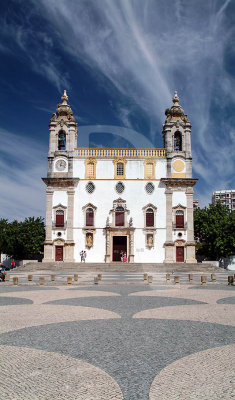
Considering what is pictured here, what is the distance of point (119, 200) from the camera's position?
41.4 m

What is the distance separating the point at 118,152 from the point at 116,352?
37868 mm

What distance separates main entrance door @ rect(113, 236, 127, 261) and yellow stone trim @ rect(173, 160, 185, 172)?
1020 cm

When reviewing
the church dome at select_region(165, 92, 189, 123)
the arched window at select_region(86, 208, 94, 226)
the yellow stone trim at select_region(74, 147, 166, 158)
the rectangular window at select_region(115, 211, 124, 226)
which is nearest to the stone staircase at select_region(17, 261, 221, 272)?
the arched window at select_region(86, 208, 94, 226)

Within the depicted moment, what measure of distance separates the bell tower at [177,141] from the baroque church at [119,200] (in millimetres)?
118

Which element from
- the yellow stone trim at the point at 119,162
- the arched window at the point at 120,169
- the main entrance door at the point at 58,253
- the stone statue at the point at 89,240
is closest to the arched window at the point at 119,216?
the stone statue at the point at 89,240

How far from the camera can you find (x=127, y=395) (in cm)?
442

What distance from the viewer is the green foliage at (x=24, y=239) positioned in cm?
4412

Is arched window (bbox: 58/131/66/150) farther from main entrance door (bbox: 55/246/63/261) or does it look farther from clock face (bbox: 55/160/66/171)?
main entrance door (bbox: 55/246/63/261)

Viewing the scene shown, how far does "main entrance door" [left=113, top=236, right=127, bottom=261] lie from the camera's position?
40812 mm

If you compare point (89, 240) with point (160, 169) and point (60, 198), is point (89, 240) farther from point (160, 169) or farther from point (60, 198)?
point (160, 169)

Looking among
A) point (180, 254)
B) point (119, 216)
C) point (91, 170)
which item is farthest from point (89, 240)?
point (180, 254)

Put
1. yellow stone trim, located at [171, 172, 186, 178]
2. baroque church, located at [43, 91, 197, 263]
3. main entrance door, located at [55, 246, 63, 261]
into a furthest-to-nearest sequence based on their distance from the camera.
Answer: yellow stone trim, located at [171, 172, 186, 178] → baroque church, located at [43, 91, 197, 263] → main entrance door, located at [55, 246, 63, 261]

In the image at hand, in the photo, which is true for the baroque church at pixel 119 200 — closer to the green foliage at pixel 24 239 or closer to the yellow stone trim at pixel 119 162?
the yellow stone trim at pixel 119 162

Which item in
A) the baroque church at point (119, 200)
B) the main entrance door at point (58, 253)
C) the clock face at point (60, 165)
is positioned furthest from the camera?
the clock face at point (60, 165)
